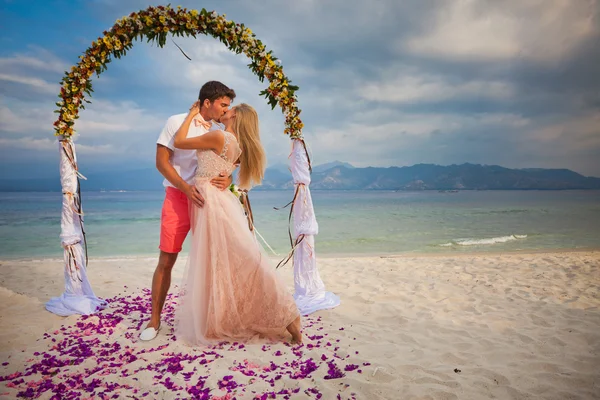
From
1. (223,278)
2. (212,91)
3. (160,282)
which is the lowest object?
(160,282)

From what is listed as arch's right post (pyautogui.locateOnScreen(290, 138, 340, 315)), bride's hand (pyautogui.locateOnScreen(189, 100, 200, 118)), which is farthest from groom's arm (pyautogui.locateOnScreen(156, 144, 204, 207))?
arch's right post (pyautogui.locateOnScreen(290, 138, 340, 315))

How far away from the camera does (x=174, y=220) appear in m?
4.25

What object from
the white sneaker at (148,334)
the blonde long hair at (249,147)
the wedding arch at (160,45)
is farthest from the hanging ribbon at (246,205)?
the white sneaker at (148,334)

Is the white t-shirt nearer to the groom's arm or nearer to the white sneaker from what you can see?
the groom's arm

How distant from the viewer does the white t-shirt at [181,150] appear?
162 inches

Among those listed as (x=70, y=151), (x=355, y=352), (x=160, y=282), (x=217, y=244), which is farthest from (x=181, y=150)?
(x=355, y=352)

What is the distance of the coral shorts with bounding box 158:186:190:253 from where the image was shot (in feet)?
13.8

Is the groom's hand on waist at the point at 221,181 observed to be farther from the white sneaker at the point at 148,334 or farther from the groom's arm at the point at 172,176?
the white sneaker at the point at 148,334

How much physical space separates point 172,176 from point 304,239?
2304mm

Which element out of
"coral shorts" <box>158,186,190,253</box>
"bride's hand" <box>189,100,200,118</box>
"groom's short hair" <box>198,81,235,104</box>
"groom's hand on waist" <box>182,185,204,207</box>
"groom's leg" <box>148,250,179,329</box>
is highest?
"groom's short hair" <box>198,81,235,104</box>

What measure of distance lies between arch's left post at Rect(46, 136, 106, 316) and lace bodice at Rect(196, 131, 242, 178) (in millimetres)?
2330

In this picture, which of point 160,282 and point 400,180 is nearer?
point 160,282

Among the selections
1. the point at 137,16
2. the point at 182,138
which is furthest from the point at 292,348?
the point at 137,16

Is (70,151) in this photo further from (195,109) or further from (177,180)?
(195,109)
